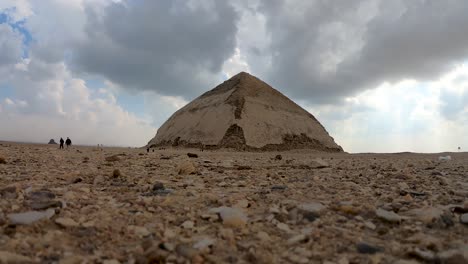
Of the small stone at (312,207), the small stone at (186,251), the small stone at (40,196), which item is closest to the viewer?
the small stone at (186,251)

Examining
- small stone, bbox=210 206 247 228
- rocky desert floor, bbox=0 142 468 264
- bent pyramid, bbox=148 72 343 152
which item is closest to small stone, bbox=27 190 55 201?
rocky desert floor, bbox=0 142 468 264

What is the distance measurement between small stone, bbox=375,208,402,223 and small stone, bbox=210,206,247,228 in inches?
50.9

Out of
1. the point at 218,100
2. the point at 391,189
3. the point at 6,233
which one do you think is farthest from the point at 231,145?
the point at 6,233

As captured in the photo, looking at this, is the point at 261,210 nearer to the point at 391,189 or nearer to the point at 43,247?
the point at 43,247

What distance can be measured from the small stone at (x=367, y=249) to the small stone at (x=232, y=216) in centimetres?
99

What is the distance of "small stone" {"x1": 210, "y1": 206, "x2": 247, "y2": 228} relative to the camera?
306cm

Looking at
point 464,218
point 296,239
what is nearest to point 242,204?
point 296,239

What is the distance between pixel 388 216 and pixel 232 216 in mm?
1470

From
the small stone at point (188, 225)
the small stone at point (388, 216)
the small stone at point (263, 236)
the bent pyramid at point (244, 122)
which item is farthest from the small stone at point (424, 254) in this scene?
the bent pyramid at point (244, 122)

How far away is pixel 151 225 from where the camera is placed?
118 inches

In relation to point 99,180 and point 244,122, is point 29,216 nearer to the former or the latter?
point 99,180

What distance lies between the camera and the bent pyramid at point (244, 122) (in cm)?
3534

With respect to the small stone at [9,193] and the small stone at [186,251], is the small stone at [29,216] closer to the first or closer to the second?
the small stone at [9,193]

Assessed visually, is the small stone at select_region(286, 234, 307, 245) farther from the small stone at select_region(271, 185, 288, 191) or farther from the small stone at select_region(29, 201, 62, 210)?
the small stone at select_region(29, 201, 62, 210)
